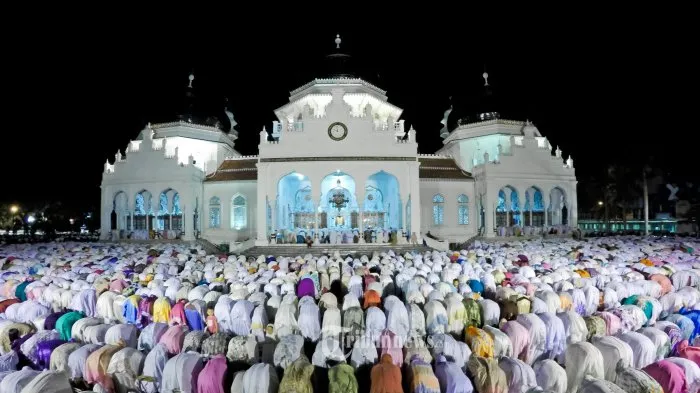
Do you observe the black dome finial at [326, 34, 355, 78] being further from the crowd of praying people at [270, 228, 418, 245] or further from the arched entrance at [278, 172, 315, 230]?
the crowd of praying people at [270, 228, 418, 245]

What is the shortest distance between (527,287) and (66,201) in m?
45.4

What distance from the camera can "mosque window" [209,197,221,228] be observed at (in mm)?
29163

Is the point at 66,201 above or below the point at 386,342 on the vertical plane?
above

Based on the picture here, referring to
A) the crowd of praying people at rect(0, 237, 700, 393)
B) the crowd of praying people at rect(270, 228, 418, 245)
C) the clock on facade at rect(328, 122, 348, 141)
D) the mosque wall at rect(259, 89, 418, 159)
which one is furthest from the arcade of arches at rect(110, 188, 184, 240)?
the crowd of praying people at rect(0, 237, 700, 393)

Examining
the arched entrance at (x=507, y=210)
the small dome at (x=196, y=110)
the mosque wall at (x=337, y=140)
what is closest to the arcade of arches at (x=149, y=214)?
the small dome at (x=196, y=110)

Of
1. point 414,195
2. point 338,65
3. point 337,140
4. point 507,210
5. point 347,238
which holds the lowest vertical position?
point 347,238

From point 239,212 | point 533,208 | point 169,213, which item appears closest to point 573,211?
point 533,208

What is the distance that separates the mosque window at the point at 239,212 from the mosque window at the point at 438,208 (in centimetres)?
1239

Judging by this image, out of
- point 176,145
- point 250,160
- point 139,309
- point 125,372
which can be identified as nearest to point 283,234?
point 250,160

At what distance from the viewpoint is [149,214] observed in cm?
2961

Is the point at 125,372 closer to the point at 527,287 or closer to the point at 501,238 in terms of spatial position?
the point at 527,287

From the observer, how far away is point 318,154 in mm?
24359

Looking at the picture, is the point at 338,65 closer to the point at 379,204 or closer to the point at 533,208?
the point at 379,204

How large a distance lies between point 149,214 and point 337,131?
14602mm
